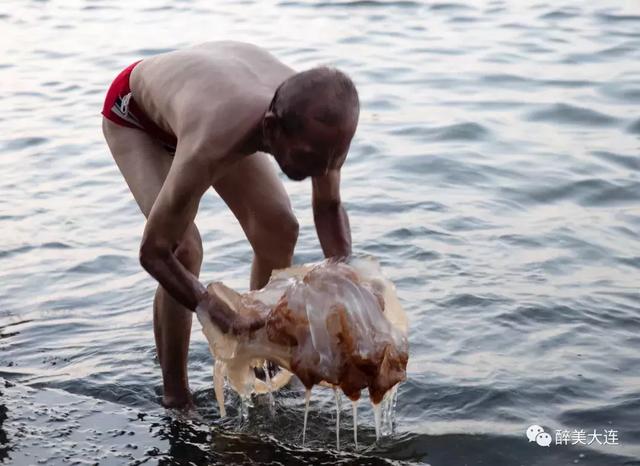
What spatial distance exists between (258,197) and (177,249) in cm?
40

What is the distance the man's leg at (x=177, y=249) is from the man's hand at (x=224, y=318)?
0.41 m

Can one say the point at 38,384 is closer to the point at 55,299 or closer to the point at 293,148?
the point at 55,299

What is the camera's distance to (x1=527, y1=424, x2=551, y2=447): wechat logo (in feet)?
14.9

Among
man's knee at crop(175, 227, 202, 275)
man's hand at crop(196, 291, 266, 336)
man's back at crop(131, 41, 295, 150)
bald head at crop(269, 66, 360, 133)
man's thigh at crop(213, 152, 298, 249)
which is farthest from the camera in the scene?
man's thigh at crop(213, 152, 298, 249)

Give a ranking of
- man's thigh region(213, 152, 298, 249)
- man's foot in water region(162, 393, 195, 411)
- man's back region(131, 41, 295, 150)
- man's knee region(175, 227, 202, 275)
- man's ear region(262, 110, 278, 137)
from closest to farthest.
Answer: man's ear region(262, 110, 278, 137) → man's back region(131, 41, 295, 150) → man's knee region(175, 227, 202, 275) → man's thigh region(213, 152, 298, 249) → man's foot in water region(162, 393, 195, 411)

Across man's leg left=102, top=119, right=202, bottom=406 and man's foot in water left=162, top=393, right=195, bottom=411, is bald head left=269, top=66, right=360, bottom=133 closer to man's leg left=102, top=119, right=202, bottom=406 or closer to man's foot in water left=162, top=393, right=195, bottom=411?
man's leg left=102, top=119, right=202, bottom=406

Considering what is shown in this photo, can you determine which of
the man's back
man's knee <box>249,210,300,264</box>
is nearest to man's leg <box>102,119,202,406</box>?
the man's back

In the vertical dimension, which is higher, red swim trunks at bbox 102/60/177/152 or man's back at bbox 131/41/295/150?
man's back at bbox 131/41/295/150

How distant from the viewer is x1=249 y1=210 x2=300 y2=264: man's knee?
4660 millimetres

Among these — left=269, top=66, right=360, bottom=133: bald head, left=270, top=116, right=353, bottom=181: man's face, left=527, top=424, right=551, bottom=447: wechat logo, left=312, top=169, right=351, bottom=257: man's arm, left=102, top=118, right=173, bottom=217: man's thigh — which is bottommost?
left=527, top=424, right=551, bottom=447: wechat logo

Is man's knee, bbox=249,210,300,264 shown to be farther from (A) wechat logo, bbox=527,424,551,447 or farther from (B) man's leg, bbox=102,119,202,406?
(A) wechat logo, bbox=527,424,551,447

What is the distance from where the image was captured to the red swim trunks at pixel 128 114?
15.3 feet

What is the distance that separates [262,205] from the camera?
4.63m

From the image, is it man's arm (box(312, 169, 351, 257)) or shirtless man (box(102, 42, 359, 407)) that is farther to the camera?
man's arm (box(312, 169, 351, 257))
